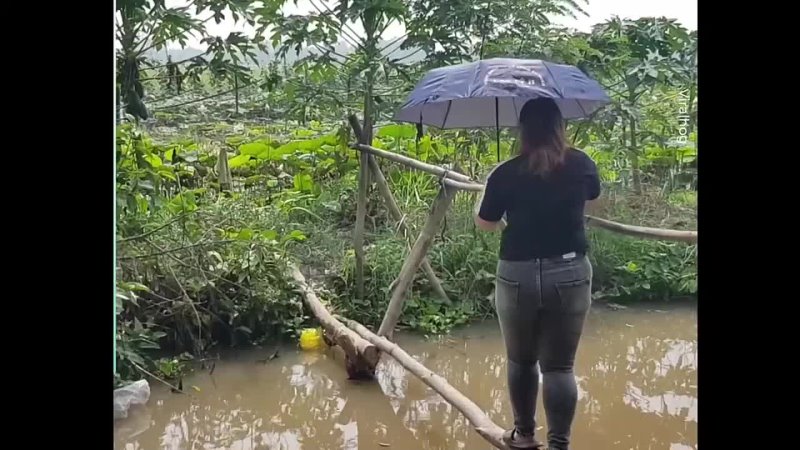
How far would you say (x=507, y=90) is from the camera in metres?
1.81

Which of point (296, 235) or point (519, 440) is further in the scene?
point (296, 235)

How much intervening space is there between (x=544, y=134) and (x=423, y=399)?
74 cm

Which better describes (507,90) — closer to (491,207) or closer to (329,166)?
(491,207)

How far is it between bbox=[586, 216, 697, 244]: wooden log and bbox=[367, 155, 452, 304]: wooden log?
1.38 feet

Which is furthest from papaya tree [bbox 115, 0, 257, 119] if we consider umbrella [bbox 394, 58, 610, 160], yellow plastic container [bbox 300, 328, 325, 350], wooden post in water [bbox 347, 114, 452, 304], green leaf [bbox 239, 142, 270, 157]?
yellow plastic container [bbox 300, 328, 325, 350]

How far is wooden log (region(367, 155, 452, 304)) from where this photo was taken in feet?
6.50

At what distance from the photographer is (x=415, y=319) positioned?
6.52ft

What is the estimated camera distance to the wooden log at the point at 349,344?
1.96 m

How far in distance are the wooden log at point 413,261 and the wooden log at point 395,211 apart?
0.10ft

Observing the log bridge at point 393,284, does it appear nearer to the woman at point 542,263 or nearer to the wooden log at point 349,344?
the wooden log at point 349,344

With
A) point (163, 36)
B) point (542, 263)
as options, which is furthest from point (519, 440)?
point (163, 36)
